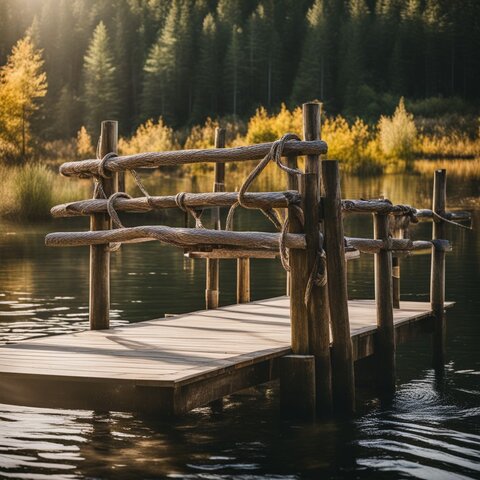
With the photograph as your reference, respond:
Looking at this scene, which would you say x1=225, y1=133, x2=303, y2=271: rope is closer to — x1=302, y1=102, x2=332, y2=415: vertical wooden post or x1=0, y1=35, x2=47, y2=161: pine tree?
x1=302, y1=102, x2=332, y2=415: vertical wooden post

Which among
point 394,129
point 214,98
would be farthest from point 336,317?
point 214,98

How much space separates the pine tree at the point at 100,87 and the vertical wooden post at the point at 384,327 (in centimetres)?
8099

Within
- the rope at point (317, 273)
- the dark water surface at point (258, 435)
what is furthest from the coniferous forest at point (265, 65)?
the rope at point (317, 273)

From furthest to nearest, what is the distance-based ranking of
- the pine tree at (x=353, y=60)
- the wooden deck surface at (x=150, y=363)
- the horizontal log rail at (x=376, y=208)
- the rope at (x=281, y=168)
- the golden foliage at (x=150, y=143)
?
the pine tree at (x=353, y=60) → the golden foliage at (x=150, y=143) → the horizontal log rail at (x=376, y=208) → the rope at (x=281, y=168) → the wooden deck surface at (x=150, y=363)

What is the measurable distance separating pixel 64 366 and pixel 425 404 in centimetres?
360

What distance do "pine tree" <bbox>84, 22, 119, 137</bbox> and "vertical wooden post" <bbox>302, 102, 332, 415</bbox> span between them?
271 ft

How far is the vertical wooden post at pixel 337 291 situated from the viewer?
8.16 m

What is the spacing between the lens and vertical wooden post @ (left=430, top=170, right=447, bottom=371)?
38.1ft

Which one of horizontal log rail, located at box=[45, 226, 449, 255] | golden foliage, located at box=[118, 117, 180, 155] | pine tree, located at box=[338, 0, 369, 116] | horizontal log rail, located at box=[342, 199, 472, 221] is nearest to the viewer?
horizontal log rail, located at box=[45, 226, 449, 255]

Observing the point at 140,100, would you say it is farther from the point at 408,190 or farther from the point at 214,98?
the point at 408,190

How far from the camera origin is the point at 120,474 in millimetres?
6867

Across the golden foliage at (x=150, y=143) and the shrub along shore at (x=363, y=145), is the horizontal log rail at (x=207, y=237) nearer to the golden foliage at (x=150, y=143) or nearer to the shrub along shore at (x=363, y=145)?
the shrub along shore at (x=363, y=145)

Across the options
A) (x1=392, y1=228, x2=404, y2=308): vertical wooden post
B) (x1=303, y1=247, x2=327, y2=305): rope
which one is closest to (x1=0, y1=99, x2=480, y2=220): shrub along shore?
(x1=392, y1=228, x2=404, y2=308): vertical wooden post

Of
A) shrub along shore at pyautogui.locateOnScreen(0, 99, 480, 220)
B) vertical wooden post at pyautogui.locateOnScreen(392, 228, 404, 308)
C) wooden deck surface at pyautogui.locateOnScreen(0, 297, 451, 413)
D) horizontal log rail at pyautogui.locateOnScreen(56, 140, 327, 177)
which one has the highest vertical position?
shrub along shore at pyautogui.locateOnScreen(0, 99, 480, 220)
